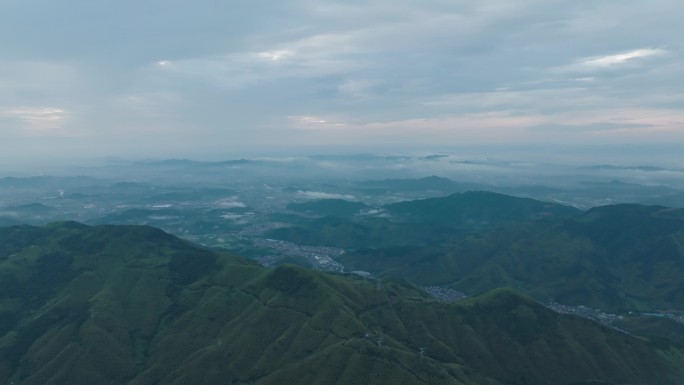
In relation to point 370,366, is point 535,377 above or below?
below

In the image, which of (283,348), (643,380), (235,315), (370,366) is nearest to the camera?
(370,366)

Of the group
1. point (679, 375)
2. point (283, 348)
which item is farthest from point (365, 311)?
point (679, 375)

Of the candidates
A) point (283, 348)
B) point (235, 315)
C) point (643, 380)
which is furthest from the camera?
point (235, 315)

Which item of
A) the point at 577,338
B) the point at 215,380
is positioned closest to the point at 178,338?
the point at 215,380

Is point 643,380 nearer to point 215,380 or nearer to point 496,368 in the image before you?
point 496,368

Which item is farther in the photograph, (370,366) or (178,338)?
(178,338)

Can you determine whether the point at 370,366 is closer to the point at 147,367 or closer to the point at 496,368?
the point at 496,368

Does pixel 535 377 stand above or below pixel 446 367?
below

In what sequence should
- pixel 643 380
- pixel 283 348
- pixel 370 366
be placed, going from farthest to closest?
pixel 643 380 < pixel 283 348 < pixel 370 366

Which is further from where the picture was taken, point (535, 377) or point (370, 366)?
point (535, 377)

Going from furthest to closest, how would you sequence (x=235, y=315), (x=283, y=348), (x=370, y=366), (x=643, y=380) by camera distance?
1. (x=235, y=315)
2. (x=643, y=380)
3. (x=283, y=348)
4. (x=370, y=366)
